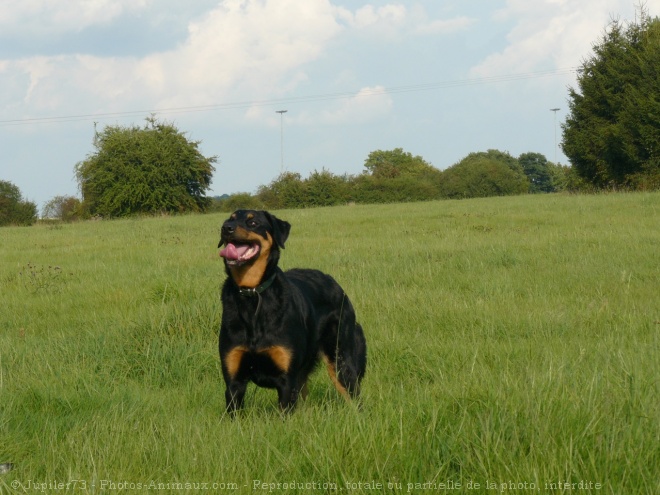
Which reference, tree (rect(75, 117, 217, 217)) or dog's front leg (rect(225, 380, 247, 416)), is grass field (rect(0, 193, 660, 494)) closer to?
dog's front leg (rect(225, 380, 247, 416))

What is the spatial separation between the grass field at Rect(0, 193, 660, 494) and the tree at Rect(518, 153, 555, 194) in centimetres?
10961

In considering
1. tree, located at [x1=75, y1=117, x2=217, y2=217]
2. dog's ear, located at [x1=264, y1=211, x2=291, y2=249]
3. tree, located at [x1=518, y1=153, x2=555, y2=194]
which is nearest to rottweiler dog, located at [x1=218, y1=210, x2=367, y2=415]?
dog's ear, located at [x1=264, y1=211, x2=291, y2=249]

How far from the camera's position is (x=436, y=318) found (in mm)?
6699

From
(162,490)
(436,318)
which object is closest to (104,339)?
(436,318)

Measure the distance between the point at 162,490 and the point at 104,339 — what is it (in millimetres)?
3521

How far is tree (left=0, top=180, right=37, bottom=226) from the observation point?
216ft

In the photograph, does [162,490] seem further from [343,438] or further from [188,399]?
Answer: [188,399]

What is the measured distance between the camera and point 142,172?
155 feet

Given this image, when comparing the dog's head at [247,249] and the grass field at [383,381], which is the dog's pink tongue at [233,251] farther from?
the grass field at [383,381]

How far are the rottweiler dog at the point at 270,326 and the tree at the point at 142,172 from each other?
4294 centimetres

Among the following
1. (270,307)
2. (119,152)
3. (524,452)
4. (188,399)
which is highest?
(119,152)

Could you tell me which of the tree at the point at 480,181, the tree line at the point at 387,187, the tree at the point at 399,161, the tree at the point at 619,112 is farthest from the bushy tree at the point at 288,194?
Result: the tree at the point at 399,161

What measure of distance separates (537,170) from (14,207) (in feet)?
271

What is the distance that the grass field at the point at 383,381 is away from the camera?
2736mm
